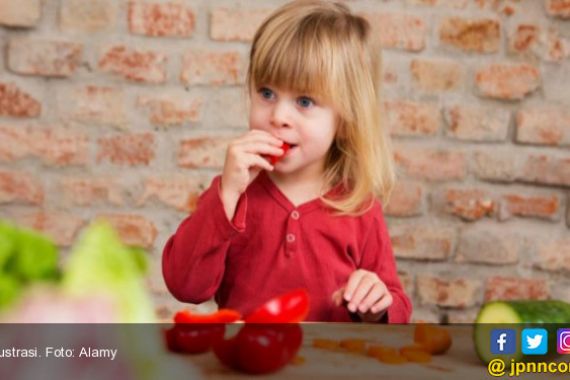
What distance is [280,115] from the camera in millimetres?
1136

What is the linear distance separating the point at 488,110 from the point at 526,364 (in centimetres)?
132

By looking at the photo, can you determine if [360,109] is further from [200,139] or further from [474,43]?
[474,43]

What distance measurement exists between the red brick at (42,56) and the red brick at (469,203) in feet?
2.93

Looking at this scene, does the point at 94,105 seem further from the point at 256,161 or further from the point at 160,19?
the point at 256,161

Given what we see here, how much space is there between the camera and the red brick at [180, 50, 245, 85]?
1848 millimetres

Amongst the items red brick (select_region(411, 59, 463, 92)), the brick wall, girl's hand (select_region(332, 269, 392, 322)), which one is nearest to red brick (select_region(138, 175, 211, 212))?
the brick wall

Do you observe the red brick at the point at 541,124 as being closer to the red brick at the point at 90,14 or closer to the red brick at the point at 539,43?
the red brick at the point at 539,43

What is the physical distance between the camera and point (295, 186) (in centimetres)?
127

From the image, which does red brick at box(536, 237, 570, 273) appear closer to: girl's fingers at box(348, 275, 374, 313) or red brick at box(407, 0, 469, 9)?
red brick at box(407, 0, 469, 9)

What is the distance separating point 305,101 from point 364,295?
31 centimetres

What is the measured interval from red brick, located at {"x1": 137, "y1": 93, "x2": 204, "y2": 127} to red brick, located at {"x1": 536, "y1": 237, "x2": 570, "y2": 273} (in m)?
0.86

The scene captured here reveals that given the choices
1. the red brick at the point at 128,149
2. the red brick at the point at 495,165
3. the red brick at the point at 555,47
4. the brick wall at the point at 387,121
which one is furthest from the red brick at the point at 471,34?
the red brick at the point at 128,149

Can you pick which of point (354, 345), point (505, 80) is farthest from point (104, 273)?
point (505, 80)

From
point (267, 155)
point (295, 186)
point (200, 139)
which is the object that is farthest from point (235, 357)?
point (200, 139)
